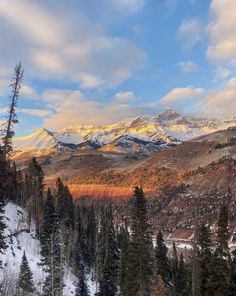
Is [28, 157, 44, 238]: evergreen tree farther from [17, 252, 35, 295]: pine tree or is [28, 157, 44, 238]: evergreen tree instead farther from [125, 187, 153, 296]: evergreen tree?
[125, 187, 153, 296]: evergreen tree

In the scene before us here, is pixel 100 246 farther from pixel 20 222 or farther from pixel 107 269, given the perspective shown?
pixel 107 269

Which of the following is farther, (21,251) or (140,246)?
(21,251)

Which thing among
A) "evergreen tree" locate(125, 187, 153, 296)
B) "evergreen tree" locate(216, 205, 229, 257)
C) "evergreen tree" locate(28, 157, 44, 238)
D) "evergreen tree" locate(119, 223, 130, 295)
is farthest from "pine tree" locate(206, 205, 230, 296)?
"evergreen tree" locate(28, 157, 44, 238)

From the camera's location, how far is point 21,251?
77.3m

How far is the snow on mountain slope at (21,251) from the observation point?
67.6 meters

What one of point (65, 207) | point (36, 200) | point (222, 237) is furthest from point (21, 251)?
point (65, 207)

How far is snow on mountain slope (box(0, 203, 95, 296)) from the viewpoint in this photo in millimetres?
67562

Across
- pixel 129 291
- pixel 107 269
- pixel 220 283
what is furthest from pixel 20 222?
pixel 220 283

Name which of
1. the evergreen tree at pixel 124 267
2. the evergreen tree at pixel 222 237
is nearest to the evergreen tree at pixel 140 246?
the evergreen tree at pixel 124 267

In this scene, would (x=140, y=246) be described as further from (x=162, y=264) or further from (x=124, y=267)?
(x=162, y=264)

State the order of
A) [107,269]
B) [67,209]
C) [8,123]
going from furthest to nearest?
1. [67,209]
2. [107,269]
3. [8,123]

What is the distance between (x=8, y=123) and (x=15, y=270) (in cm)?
2720

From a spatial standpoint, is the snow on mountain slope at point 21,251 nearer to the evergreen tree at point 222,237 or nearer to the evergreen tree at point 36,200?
the evergreen tree at point 36,200

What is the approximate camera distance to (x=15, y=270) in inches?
2584
